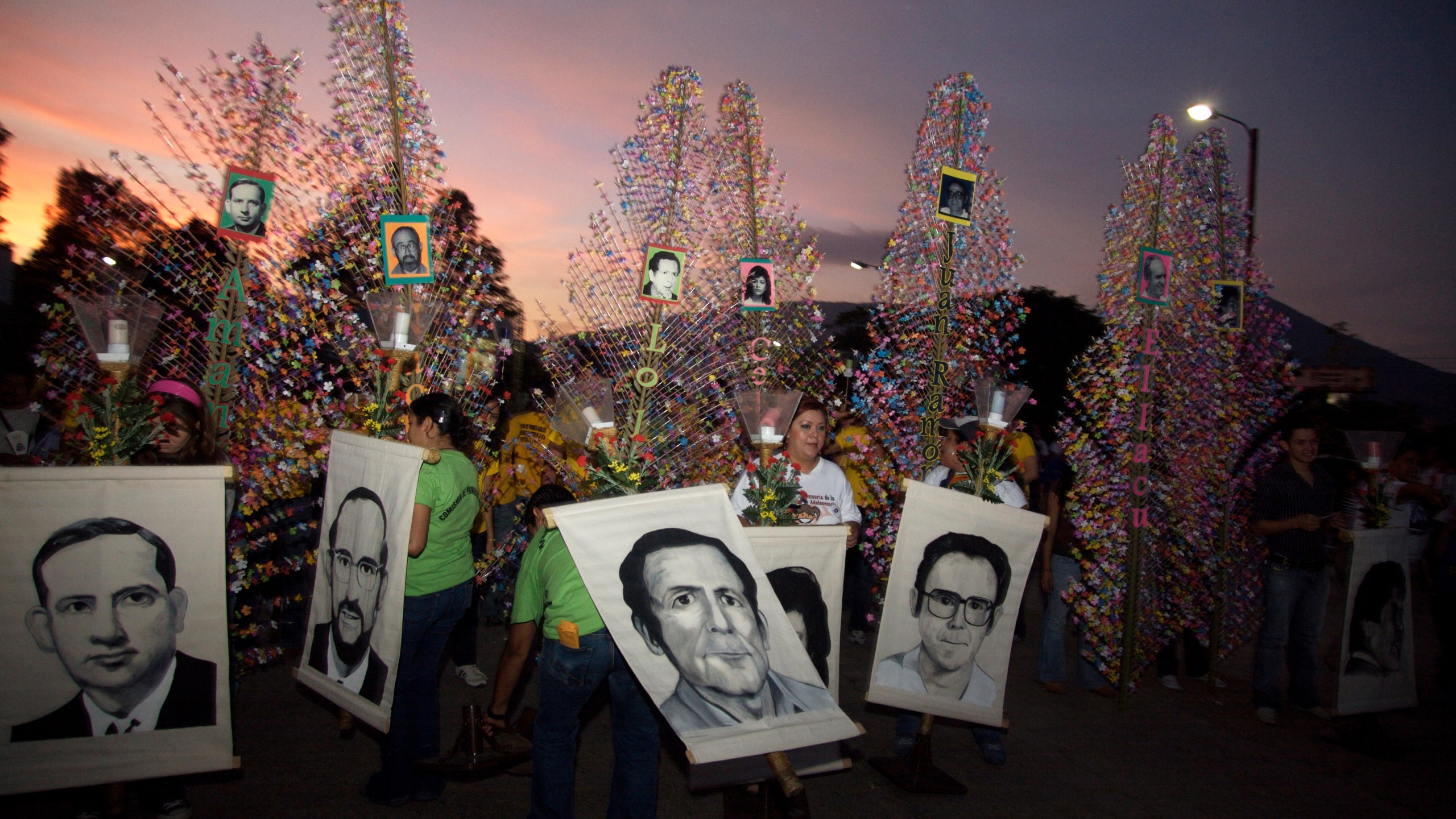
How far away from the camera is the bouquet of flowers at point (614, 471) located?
351cm

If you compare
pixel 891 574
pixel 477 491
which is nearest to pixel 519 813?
pixel 477 491

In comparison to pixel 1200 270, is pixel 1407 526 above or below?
below

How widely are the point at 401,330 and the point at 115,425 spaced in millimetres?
1327

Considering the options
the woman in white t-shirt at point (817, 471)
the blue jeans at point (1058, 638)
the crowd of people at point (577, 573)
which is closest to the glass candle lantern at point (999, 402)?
the crowd of people at point (577, 573)

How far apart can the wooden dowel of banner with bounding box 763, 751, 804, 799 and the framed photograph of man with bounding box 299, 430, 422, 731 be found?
1581 millimetres

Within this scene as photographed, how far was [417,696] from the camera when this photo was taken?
386 cm

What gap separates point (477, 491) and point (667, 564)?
1.23 metres

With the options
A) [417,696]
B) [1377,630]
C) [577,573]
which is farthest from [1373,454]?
[417,696]

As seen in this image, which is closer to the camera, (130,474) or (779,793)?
(130,474)

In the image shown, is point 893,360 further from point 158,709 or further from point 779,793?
point 158,709

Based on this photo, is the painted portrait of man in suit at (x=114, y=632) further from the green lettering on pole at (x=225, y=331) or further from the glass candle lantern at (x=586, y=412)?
the green lettering on pole at (x=225, y=331)

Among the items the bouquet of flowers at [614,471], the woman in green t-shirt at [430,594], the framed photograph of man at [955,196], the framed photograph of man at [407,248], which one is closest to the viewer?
the bouquet of flowers at [614,471]

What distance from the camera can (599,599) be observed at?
3.19m

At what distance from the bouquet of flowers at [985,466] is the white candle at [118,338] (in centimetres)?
402
